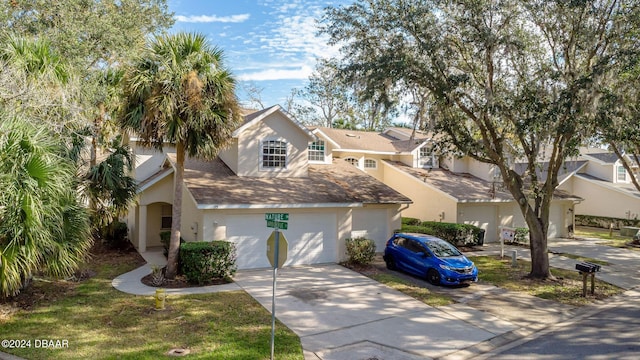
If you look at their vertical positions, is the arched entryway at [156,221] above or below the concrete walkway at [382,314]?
above

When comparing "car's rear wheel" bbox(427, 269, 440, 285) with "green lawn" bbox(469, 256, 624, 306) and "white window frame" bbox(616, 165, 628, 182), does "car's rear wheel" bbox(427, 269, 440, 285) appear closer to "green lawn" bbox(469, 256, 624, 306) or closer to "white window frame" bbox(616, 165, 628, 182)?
"green lawn" bbox(469, 256, 624, 306)

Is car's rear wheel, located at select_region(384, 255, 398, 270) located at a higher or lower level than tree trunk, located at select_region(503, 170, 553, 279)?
lower

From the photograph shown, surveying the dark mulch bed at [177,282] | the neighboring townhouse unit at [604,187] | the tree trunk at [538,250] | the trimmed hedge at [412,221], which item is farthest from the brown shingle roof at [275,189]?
the neighboring townhouse unit at [604,187]

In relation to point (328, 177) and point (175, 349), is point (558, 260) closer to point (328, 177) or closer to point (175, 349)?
point (328, 177)

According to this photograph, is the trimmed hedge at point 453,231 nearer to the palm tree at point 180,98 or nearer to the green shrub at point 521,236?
the green shrub at point 521,236

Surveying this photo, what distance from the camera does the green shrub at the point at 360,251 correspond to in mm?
16234

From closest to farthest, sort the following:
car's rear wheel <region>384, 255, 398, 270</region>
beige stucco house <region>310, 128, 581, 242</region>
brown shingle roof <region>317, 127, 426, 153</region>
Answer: car's rear wheel <region>384, 255, 398, 270</region>, beige stucco house <region>310, 128, 581, 242</region>, brown shingle roof <region>317, 127, 426, 153</region>

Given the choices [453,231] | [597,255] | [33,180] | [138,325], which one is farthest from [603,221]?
[33,180]

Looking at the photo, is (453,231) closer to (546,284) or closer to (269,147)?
(546,284)

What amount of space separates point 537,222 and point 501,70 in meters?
6.12

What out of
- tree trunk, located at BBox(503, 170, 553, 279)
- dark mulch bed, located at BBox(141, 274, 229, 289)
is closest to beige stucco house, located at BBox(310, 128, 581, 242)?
tree trunk, located at BBox(503, 170, 553, 279)

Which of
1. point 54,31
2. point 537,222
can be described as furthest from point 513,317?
point 54,31

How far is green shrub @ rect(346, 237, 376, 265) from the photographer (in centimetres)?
1623

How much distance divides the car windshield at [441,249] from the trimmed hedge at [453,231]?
5262mm
